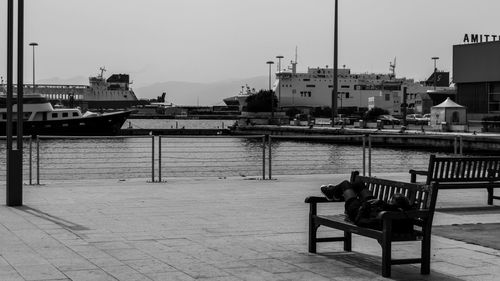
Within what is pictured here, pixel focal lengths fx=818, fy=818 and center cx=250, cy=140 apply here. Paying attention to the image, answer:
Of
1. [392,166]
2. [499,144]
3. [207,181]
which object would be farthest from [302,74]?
[207,181]

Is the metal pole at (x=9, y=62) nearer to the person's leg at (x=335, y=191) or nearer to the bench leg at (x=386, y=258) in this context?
the person's leg at (x=335, y=191)

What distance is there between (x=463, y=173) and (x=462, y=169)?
0.10m

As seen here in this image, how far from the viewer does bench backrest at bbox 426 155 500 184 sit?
38.0ft

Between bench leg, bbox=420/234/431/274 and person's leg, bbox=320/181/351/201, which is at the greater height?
person's leg, bbox=320/181/351/201

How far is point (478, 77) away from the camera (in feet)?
258

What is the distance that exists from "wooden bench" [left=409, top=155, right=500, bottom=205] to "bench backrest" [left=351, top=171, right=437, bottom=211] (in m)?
3.05

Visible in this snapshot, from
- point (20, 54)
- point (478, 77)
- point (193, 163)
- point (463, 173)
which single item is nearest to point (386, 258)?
point (463, 173)

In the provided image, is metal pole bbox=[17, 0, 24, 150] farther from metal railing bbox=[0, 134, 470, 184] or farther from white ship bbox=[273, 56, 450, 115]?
white ship bbox=[273, 56, 450, 115]

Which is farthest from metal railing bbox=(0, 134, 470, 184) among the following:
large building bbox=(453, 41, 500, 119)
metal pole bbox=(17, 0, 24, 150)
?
large building bbox=(453, 41, 500, 119)

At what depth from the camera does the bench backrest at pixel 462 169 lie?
456 inches

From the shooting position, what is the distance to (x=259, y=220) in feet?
34.4

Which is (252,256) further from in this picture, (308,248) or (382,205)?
(382,205)

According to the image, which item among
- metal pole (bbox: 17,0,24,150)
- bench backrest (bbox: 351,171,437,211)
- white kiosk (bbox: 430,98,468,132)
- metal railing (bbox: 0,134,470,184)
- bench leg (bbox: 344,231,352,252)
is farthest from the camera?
white kiosk (bbox: 430,98,468,132)

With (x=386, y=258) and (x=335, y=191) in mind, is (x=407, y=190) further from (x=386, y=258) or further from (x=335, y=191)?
(x=386, y=258)
